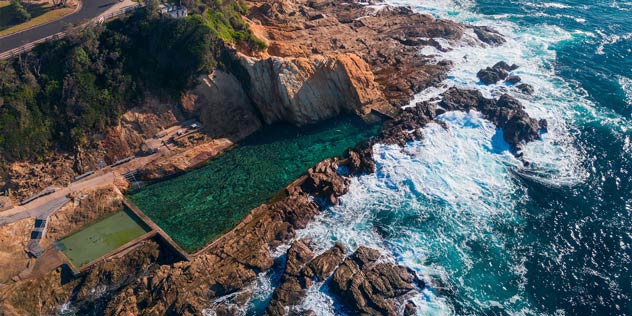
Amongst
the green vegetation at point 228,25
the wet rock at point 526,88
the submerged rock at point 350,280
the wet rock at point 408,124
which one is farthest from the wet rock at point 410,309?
the wet rock at point 526,88

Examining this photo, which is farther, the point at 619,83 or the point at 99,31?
the point at 619,83

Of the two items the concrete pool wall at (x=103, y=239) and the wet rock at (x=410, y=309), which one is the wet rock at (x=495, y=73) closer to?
the wet rock at (x=410, y=309)

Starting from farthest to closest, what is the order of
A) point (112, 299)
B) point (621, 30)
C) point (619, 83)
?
point (621, 30)
point (619, 83)
point (112, 299)

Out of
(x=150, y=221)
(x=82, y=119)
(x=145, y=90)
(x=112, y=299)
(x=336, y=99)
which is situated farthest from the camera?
(x=336, y=99)

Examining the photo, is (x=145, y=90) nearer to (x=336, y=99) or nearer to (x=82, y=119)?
(x=82, y=119)

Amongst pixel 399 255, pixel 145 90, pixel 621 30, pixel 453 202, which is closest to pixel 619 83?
pixel 621 30

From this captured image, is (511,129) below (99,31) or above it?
below

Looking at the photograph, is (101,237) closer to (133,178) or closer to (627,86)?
(133,178)

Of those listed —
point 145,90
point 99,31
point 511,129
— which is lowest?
point 511,129
